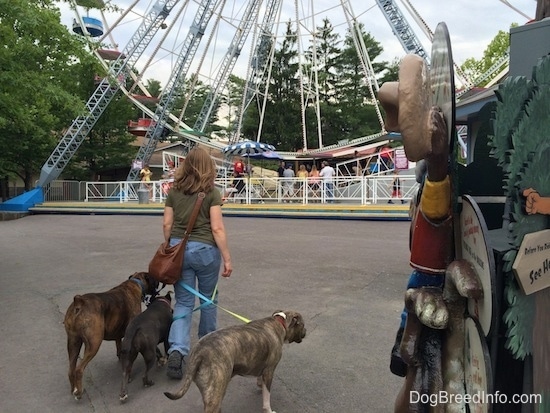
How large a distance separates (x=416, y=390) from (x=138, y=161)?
1004 inches

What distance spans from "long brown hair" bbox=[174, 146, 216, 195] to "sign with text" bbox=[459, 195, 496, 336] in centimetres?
218

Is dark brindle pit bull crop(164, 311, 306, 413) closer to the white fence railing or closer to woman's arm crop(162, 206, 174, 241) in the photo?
woman's arm crop(162, 206, 174, 241)

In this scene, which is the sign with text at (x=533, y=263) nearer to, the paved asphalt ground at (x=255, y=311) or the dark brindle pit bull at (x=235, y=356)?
the dark brindle pit bull at (x=235, y=356)

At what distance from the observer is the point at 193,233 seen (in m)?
3.44

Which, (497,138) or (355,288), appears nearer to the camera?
(497,138)

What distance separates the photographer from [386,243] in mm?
9383

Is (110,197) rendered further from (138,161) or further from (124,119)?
(124,119)

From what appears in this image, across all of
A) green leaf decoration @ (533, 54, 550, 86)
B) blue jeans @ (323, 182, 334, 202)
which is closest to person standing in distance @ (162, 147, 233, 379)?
green leaf decoration @ (533, 54, 550, 86)

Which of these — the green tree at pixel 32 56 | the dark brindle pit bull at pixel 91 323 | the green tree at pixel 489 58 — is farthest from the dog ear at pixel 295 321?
the green tree at pixel 489 58

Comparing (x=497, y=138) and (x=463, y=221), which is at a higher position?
(x=497, y=138)

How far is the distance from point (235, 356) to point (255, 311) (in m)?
2.40

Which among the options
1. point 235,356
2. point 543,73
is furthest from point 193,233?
point 543,73

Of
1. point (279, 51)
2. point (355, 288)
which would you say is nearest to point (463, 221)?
point (355, 288)

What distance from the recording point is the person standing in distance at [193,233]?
342cm
